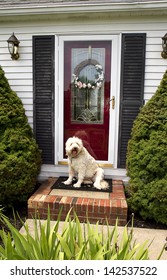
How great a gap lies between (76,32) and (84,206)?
8.54 feet

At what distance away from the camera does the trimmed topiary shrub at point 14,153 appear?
10.2 ft

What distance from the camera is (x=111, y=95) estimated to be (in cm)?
377

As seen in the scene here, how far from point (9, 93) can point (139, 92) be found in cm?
197

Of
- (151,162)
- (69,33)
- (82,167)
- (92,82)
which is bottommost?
(82,167)

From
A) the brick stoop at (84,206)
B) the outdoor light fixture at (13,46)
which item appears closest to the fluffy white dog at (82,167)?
the brick stoop at (84,206)

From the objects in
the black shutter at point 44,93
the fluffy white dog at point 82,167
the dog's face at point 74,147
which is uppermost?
the black shutter at point 44,93

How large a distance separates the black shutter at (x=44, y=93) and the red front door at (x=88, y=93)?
240mm

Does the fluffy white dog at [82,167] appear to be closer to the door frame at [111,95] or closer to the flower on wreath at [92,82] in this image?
the door frame at [111,95]

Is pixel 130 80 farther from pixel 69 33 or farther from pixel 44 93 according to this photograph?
pixel 44 93

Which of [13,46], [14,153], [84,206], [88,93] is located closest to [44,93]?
[88,93]

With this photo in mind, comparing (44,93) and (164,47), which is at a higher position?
(164,47)

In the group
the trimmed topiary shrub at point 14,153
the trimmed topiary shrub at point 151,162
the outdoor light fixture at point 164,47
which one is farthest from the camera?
the outdoor light fixture at point 164,47
